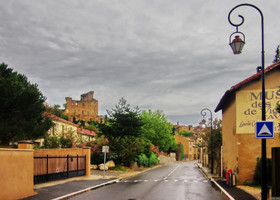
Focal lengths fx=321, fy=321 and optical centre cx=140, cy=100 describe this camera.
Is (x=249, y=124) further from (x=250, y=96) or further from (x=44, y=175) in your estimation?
(x=44, y=175)

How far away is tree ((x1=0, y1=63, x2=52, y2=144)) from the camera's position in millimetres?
29484

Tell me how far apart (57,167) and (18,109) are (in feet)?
37.5

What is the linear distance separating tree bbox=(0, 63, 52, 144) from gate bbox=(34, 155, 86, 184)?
7.38 meters

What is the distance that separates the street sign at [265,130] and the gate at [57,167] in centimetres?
1350

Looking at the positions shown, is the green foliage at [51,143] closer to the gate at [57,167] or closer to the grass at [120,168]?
the grass at [120,168]

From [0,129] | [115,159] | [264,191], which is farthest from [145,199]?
[115,159]

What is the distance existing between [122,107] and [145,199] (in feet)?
93.6

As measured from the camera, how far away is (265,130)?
33.4 ft

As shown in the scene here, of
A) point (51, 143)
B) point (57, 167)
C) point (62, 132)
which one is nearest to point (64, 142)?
point (51, 143)

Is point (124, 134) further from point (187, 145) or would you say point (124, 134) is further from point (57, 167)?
point (187, 145)

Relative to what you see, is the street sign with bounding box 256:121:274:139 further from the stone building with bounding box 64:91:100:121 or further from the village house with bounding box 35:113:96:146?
the stone building with bounding box 64:91:100:121

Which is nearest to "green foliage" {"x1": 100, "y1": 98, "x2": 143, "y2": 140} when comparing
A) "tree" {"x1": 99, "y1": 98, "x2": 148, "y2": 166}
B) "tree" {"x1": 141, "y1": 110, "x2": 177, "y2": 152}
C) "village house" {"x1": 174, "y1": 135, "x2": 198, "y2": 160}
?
"tree" {"x1": 99, "y1": 98, "x2": 148, "y2": 166}

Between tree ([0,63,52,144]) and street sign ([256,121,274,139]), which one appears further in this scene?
tree ([0,63,52,144])

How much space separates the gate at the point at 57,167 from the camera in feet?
64.3
